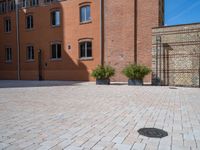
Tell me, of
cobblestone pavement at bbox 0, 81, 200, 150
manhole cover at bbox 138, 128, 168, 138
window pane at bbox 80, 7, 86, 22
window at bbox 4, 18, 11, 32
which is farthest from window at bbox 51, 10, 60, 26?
manhole cover at bbox 138, 128, 168, 138

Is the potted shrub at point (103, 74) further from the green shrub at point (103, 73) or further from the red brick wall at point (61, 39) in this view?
the red brick wall at point (61, 39)

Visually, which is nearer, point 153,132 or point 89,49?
point 153,132

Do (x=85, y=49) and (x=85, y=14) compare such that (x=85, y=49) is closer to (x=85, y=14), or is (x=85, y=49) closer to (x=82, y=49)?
(x=82, y=49)

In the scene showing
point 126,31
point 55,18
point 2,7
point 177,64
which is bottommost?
point 177,64

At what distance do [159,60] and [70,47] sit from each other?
8513 mm

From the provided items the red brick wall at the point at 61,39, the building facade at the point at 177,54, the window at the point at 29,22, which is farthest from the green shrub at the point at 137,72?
the window at the point at 29,22

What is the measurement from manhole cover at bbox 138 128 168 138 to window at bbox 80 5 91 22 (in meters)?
14.9

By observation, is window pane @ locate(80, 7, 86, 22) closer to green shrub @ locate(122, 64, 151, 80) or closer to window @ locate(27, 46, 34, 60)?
window @ locate(27, 46, 34, 60)

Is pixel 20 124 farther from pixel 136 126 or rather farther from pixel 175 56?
pixel 175 56

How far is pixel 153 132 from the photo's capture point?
4055 millimetres

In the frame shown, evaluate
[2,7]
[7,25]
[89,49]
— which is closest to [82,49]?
[89,49]

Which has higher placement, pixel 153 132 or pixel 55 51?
pixel 55 51

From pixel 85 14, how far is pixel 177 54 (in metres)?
9.01

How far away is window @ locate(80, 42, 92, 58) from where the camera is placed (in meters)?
17.7
